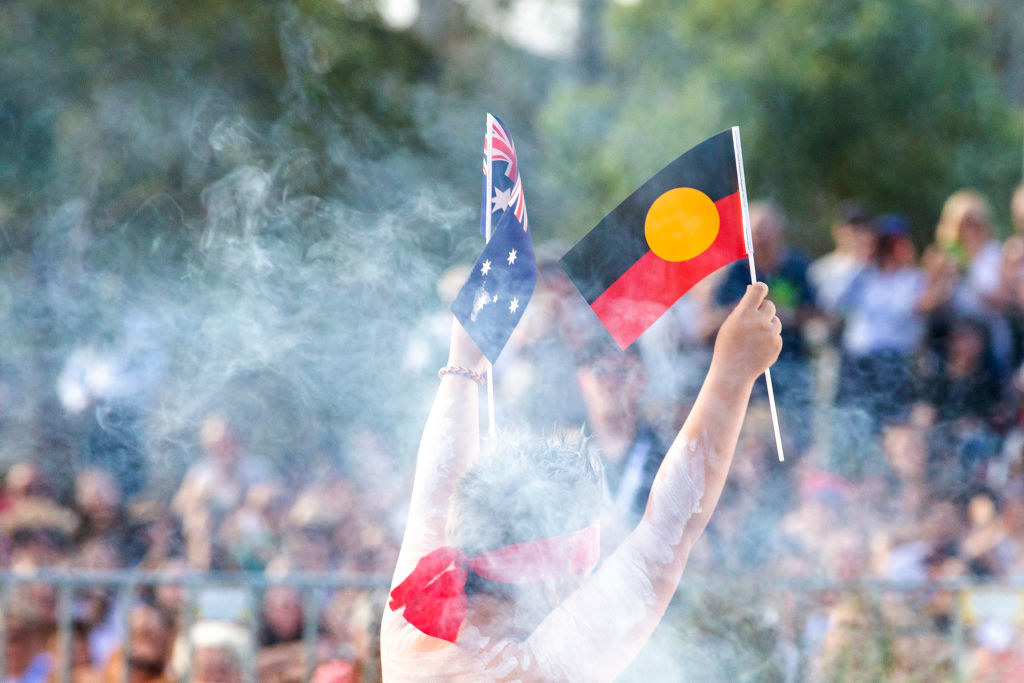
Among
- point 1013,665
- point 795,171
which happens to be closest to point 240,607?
point 1013,665

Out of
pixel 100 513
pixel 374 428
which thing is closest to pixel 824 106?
pixel 374 428

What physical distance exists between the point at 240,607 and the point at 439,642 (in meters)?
2.84

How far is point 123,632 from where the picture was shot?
4.70m

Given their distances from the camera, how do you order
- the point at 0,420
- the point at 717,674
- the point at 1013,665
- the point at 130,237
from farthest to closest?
the point at 130,237 < the point at 0,420 < the point at 1013,665 < the point at 717,674

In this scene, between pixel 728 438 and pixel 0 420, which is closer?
pixel 728 438

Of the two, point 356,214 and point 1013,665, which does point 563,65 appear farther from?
point 1013,665

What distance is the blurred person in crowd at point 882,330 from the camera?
16.8 feet

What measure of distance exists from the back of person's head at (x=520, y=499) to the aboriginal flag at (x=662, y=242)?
35 centimetres

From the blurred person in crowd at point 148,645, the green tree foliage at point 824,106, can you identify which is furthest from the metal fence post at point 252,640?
the green tree foliage at point 824,106

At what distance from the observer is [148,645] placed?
479 centimetres

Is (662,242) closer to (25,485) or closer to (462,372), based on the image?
(462,372)

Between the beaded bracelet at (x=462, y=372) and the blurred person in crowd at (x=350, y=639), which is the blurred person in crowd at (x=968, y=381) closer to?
the blurred person in crowd at (x=350, y=639)

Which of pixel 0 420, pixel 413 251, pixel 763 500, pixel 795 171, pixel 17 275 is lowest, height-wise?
pixel 763 500

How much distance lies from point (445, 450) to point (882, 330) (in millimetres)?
3529
